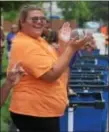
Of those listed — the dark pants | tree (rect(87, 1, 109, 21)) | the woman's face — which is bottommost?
tree (rect(87, 1, 109, 21))

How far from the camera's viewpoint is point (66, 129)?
6.14 meters

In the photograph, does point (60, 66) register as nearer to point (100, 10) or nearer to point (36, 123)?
point (36, 123)

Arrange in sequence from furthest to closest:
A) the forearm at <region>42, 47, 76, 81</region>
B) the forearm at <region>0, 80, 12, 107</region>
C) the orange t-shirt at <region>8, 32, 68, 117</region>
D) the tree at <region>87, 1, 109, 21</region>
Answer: the tree at <region>87, 1, 109, 21</region>
the orange t-shirt at <region>8, 32, 68, 117</region>
the forearm at <region>42, 47, 76, 81</region>
the forearm at <region>0, 80, 12, 107</region>

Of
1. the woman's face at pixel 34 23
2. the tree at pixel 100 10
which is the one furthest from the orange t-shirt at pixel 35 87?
the tree at pixel 100 10

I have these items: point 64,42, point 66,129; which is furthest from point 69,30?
point 66,129

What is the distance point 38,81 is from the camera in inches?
173

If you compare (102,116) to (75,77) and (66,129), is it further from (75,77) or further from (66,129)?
(75,77)

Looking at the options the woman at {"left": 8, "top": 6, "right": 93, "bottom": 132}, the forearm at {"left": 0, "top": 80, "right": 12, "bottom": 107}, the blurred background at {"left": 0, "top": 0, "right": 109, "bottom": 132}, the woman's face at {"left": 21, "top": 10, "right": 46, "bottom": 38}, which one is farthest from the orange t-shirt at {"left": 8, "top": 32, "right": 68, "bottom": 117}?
the blurred background at {"left": 0, "top": 0, "right": 109, "bottom": 132}

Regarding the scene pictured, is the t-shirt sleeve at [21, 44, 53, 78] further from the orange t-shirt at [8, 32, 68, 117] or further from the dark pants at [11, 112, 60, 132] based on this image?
the dark pants at [11, 112, 60, 132]

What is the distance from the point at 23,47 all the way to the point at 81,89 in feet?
7.50

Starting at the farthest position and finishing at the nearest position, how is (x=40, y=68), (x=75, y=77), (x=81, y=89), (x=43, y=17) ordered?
(x=75, y=77) < (x=81, y=89) < (x=43, y=17) < (x=40, y=68)

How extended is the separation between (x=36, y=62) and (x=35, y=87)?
218mm

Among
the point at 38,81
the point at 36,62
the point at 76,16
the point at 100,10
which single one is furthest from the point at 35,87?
the point at 100,10

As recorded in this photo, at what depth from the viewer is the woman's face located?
4.54 meters
